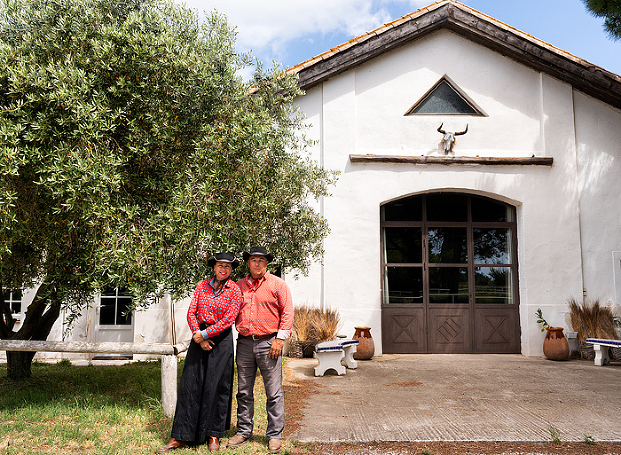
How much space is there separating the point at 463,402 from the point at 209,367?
322 centimetres

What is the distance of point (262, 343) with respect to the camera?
4590mm

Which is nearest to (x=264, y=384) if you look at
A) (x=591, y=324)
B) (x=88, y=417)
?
(x=88, y=417)

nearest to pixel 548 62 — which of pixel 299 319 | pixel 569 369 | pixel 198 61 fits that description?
pixel 569 369

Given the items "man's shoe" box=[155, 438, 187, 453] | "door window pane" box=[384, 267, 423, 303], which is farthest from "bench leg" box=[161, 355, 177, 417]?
"door window pane" box=[384, 267, 423, 303]

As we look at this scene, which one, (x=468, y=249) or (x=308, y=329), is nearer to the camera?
(x=308, y=329)

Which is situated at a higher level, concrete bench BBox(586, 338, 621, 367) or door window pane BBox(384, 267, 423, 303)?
door window pane BBox(384, 267, 423, 303)

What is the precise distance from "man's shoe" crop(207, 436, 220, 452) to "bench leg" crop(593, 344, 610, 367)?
7.55 meters

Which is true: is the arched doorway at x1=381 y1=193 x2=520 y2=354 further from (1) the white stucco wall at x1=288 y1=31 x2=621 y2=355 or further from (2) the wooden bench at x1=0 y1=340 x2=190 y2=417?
(2) the wooden bench at x1=0 y1=340 x2=190 y2=417

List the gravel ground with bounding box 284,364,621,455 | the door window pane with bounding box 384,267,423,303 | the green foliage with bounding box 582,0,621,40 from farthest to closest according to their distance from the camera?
the door window pane with bounding box 384,267,423,303
the green foliage with bounding box 582,0,621,40
the gravel ground with bounding box 284,364,621,455

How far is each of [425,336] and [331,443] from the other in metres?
6.47

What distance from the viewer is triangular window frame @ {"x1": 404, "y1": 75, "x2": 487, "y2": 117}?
429 inches

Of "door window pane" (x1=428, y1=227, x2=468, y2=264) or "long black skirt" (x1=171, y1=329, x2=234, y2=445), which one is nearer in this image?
"long black skirt" (x1=171, y1=329, x2=234, y2=445)

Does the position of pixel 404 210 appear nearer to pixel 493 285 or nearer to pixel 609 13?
pixel 493 285

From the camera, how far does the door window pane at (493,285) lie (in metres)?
10.9
